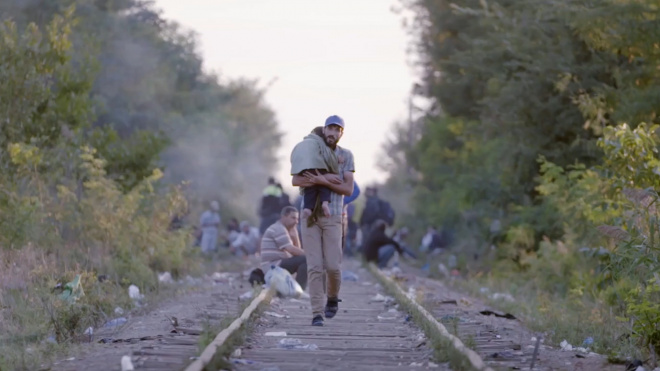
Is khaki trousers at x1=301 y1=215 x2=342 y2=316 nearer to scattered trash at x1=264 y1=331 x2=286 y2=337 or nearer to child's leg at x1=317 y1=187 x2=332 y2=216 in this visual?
child's leg at x1=317 y1=187 x2=332 y2=216

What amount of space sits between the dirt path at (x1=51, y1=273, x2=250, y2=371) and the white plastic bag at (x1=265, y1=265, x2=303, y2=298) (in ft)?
2.18

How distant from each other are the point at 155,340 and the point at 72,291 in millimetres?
4265

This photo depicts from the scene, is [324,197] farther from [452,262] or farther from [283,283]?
[452,262]

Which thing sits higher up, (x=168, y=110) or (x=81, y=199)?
(x=168, y=110)

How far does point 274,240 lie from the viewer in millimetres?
18453

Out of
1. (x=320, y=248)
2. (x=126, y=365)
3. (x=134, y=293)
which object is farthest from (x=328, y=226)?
(x=134, y=293)

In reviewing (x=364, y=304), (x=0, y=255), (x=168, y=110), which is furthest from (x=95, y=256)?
(x=168, y=110)

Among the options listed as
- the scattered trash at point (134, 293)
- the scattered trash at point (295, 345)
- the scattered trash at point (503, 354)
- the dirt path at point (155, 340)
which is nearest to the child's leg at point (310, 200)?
the dirt path at point (155, 340)

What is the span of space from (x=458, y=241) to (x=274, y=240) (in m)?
25.4

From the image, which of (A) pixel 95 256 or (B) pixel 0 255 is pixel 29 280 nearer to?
(B) pixel 0 255

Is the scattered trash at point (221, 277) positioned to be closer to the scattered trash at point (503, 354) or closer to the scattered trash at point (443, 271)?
the scattered trash at point (443, 271)

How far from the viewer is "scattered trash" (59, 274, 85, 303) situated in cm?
1445

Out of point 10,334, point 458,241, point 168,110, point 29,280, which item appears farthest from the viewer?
point 168,110

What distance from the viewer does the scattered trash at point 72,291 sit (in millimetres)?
14453
